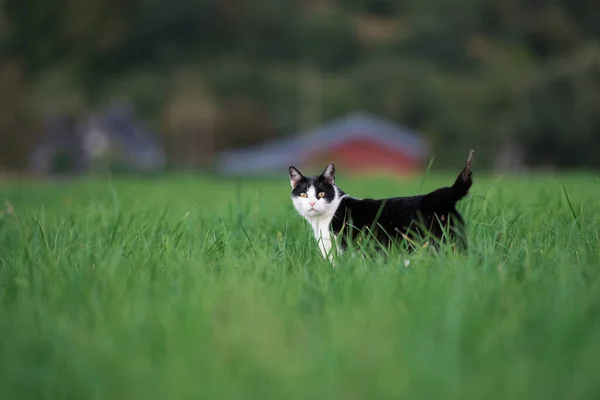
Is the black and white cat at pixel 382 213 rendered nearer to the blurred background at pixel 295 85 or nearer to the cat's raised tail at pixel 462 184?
the cat's raised tail at pixel 462 184

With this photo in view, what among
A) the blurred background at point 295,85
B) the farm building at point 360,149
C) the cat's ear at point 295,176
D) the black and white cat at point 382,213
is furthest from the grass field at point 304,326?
the farm building at point 360,149

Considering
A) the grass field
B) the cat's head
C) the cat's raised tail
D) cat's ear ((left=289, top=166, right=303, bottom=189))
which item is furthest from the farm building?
the grass field

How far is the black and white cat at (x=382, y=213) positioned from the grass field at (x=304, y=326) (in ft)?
0.87

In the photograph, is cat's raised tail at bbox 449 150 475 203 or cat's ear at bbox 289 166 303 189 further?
cat's ear at bbox 289 166 303 189

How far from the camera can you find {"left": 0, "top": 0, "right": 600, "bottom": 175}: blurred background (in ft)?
103

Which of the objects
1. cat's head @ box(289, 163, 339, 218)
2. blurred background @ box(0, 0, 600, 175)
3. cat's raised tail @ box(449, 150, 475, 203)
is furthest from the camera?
blurred background @ box(0, 0, 600, 175)

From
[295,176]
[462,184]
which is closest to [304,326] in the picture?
[462,184]

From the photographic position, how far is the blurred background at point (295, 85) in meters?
31.5

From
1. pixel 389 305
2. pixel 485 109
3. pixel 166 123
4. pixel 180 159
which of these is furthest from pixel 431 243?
pixel 166 123

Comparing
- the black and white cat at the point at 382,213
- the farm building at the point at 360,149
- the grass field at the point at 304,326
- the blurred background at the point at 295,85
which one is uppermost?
the blurred background at the point at 295,85

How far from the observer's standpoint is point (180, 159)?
152 ft

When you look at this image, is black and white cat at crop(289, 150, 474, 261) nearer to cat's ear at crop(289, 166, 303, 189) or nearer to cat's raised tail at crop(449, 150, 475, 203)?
cat's raised tail at crop(449, 150, 475, 203)

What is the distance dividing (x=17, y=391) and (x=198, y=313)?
2.14 feet

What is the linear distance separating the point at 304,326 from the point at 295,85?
5161 cm
